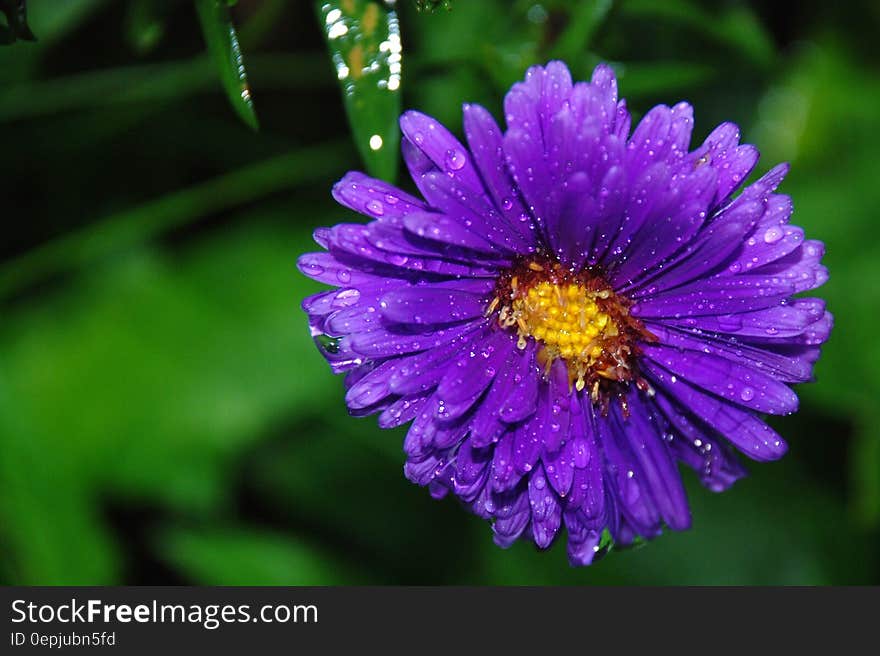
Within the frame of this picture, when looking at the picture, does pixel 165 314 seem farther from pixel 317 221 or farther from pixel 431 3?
pixel 431 3

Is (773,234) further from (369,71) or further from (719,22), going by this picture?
(719,22)

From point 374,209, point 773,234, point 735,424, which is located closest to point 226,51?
point 374,209

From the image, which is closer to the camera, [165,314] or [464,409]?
[464,409]

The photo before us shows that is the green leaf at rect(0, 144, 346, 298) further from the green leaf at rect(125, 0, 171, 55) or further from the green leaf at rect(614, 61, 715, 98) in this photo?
the green leaf at rect(614, 61, 715, 98)

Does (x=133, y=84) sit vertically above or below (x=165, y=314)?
above

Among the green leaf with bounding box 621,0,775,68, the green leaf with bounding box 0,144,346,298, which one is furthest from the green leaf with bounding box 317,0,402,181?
the green leaf with bounding box 0,144,346,298

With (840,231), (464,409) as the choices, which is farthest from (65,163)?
(840,231)

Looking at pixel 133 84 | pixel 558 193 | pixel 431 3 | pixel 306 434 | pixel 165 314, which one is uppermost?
pixel 133 84
